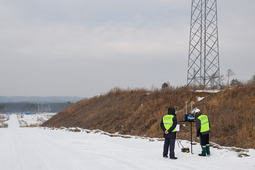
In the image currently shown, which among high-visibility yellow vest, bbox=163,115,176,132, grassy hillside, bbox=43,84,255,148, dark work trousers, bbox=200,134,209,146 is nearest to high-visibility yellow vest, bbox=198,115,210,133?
dark work trousers, bbox=200,134,209,146

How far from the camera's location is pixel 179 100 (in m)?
20.2

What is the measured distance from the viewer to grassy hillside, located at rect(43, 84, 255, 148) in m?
11.6

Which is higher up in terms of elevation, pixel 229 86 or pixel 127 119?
pixel 229 86

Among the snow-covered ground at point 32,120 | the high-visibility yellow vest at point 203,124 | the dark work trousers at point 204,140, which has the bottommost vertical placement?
the snow-covered ground at point 32,120

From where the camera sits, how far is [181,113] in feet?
55.3

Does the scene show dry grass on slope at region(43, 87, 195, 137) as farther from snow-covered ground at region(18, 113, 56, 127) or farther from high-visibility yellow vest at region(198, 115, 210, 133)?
snow-covered ground at region(18, 113, 56, 127)

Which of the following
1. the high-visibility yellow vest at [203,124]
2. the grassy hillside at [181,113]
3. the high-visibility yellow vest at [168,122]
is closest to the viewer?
the high-visibility yellow vest at [168,122]

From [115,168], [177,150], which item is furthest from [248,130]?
[115,168]

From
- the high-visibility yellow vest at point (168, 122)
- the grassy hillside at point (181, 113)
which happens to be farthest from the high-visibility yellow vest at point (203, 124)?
the grassy hillside at point (181, 113)

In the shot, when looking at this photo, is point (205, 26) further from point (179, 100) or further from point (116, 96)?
point (116, 96)

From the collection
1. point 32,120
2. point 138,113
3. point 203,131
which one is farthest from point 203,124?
point 32,120

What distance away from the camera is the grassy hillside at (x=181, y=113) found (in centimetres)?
1165

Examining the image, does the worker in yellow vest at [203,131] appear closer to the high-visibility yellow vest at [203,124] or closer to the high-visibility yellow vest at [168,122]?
the high-visibility yellow vest at [203,124]

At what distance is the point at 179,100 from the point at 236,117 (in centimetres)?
784
